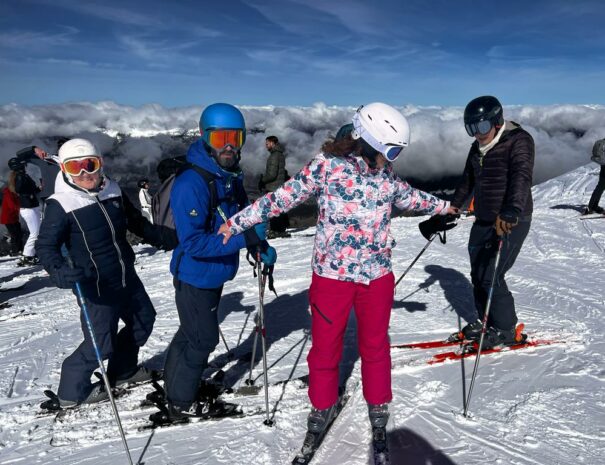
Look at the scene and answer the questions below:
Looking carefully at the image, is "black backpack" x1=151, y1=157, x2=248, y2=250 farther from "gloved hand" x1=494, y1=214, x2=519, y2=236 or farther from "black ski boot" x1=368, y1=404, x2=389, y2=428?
"gloved hand" x1=494, y1=214, x2=519, y2=236

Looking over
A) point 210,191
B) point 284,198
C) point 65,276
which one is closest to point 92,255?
point 65,276

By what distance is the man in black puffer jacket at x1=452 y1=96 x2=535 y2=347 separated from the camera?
3.75 m

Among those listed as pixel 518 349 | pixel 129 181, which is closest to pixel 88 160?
pixel 518 349

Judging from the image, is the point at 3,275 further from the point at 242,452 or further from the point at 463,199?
the point at 463,199

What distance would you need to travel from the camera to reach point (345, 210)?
2.62 meters

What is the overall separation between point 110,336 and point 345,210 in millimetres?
2166

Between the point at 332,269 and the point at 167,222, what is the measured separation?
1.20 metres

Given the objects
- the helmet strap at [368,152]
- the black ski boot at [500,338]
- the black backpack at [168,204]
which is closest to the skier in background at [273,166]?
the black ski boot at [500,338]

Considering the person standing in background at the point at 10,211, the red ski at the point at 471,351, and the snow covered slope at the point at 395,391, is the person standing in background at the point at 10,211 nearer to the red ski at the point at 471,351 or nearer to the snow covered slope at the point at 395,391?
the snow covered slope at the point at 395,391

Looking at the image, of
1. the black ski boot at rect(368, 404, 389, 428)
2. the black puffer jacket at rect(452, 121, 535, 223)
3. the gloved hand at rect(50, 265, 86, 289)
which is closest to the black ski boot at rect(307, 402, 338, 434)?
the black ski boot at rect(368, 404, 389, 428)

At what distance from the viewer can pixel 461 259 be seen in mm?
7992

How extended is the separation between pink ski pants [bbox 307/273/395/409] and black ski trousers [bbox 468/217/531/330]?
5.67ft

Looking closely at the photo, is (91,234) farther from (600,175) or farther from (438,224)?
(600,175)

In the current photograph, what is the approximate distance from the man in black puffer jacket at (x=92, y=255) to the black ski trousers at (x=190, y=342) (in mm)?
560
